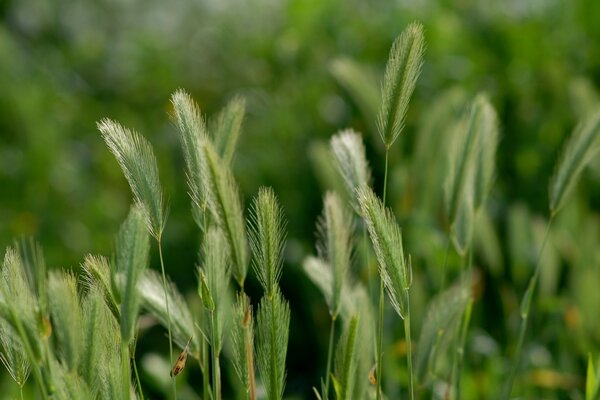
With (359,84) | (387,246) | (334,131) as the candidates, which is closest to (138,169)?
(387,246)

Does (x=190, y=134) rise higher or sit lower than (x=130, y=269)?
higher

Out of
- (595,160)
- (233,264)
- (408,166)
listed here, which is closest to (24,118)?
(408,166)

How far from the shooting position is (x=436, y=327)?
1.11 metres

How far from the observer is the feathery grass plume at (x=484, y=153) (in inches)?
45.4

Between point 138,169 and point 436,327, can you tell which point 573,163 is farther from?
point 138,169

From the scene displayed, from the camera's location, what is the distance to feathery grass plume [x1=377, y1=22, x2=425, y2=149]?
0.95 metres

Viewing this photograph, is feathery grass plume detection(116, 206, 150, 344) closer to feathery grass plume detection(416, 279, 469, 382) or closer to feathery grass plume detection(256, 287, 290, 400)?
feathery grass plume detection(256, 287, 290, 400)

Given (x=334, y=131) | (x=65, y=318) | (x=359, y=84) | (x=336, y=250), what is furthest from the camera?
(x=334, y=131)

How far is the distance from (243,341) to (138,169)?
7.3 inches

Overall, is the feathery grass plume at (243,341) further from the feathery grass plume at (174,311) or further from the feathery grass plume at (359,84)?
the feathery grass plume at (359,84)

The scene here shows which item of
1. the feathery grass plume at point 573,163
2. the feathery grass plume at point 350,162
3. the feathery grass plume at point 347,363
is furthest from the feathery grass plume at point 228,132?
the feathery grass plume at point 573,163

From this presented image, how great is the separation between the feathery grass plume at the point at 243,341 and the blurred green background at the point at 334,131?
2.32 ft

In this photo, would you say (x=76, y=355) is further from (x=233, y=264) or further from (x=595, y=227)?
(x=595, y=227)

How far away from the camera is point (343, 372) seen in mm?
934
